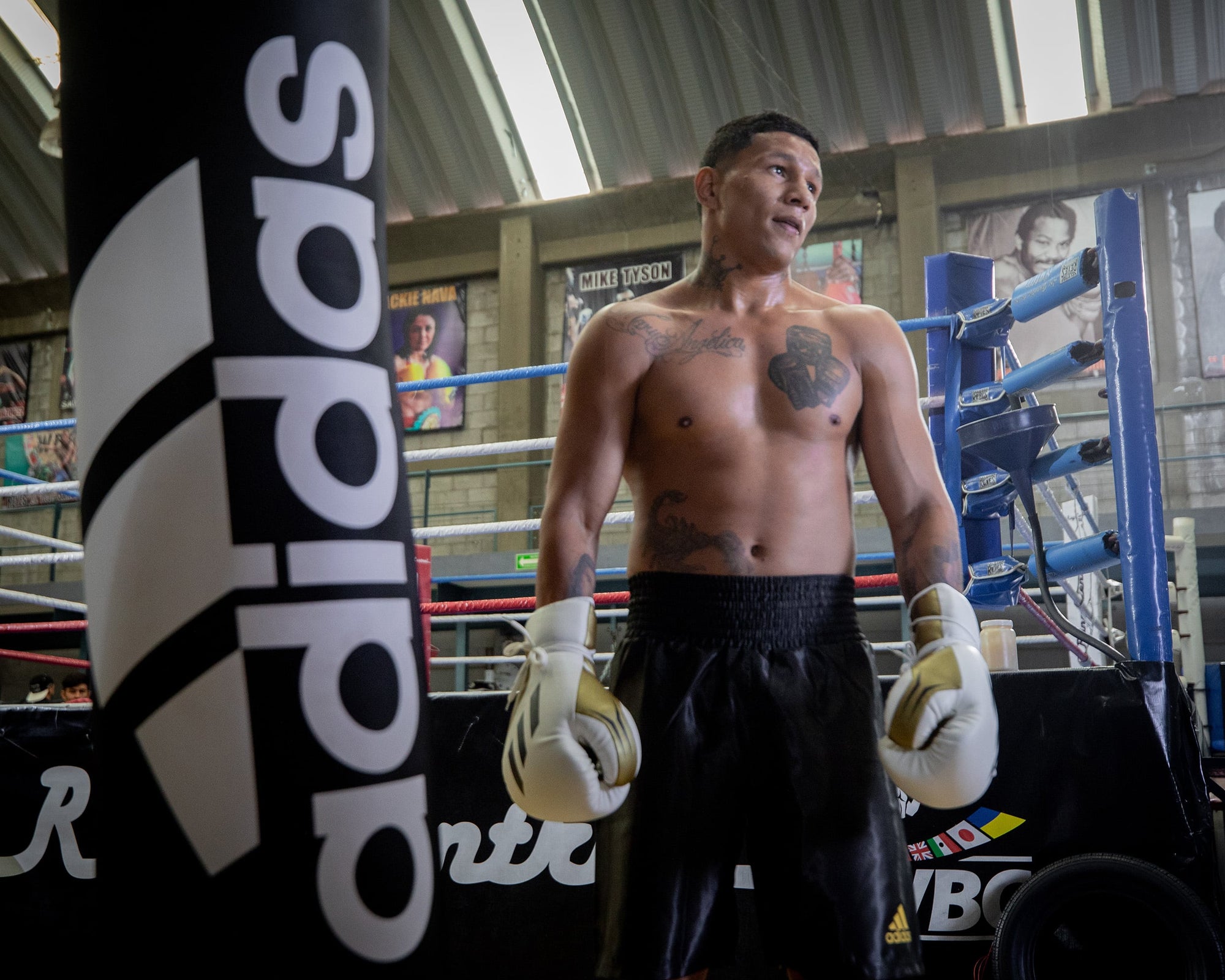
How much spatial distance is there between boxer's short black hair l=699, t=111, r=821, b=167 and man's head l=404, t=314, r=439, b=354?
344 inches

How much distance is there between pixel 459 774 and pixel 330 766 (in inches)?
59.6

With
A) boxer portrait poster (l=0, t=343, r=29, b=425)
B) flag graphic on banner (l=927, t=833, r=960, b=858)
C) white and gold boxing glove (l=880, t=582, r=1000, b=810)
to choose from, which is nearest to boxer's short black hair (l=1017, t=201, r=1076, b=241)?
flag graphic on banner (l=927, t=833, r=960, b=858)

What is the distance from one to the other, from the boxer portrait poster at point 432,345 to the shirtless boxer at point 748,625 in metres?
8.43

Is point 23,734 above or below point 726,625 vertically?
below

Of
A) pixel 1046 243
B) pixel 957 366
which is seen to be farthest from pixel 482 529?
pixel 1046 243

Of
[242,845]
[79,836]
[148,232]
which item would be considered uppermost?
[148,232]

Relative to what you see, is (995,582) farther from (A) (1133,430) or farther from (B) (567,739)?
(B) (567,739)

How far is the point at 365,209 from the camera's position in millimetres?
970

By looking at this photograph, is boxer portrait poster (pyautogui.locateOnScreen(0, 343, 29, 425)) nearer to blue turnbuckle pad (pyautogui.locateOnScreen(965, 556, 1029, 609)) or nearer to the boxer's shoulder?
blue turnbuckle pad (pyautogui.locateOnScreen(965, 556, 1029, 609))

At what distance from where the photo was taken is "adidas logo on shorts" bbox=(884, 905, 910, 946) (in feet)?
4.40

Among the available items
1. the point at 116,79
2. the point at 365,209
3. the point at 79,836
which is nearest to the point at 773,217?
the point at 365,209

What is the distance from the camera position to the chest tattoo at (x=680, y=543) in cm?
151

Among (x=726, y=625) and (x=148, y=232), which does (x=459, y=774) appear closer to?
(x=726, y=625)

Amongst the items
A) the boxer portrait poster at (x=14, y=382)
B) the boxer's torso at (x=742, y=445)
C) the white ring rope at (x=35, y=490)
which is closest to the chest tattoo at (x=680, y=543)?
the boxer's torso at (x=742, y=445)
